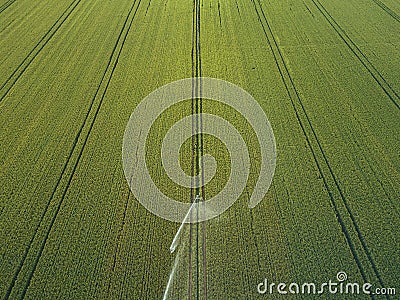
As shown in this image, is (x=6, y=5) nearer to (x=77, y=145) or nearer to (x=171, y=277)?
(x=77, y=145)

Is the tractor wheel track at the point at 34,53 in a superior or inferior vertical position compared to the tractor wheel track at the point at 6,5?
inferior

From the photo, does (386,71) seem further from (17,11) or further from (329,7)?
(17,11)

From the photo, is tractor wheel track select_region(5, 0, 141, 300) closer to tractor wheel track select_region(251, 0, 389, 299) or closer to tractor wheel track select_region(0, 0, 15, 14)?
tractor wheel track select_region(251, 0, 389, 299)

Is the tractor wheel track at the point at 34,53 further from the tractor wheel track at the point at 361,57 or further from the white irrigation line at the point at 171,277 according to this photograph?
the tractor wheel track at the point at 361,57

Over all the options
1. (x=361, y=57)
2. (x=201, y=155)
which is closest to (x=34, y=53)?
(x=201, y=155)

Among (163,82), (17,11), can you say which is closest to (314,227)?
(163,82)

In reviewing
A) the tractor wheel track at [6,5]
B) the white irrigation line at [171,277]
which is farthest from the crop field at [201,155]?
the tractor wheel track at [6,5]

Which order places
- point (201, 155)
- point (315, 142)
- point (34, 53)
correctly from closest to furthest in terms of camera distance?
point (201, 155), point (315, 142), point (34, 53)

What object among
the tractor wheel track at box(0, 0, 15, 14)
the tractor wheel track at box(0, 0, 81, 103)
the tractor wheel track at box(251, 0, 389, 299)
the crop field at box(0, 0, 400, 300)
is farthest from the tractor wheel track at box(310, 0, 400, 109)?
the tractor wheel track at box(0, 0, 15, 14)

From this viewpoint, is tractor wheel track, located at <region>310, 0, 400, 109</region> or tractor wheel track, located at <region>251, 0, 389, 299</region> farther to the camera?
tractor wheel track, located at <region>310, 0, 400, 109</region>
